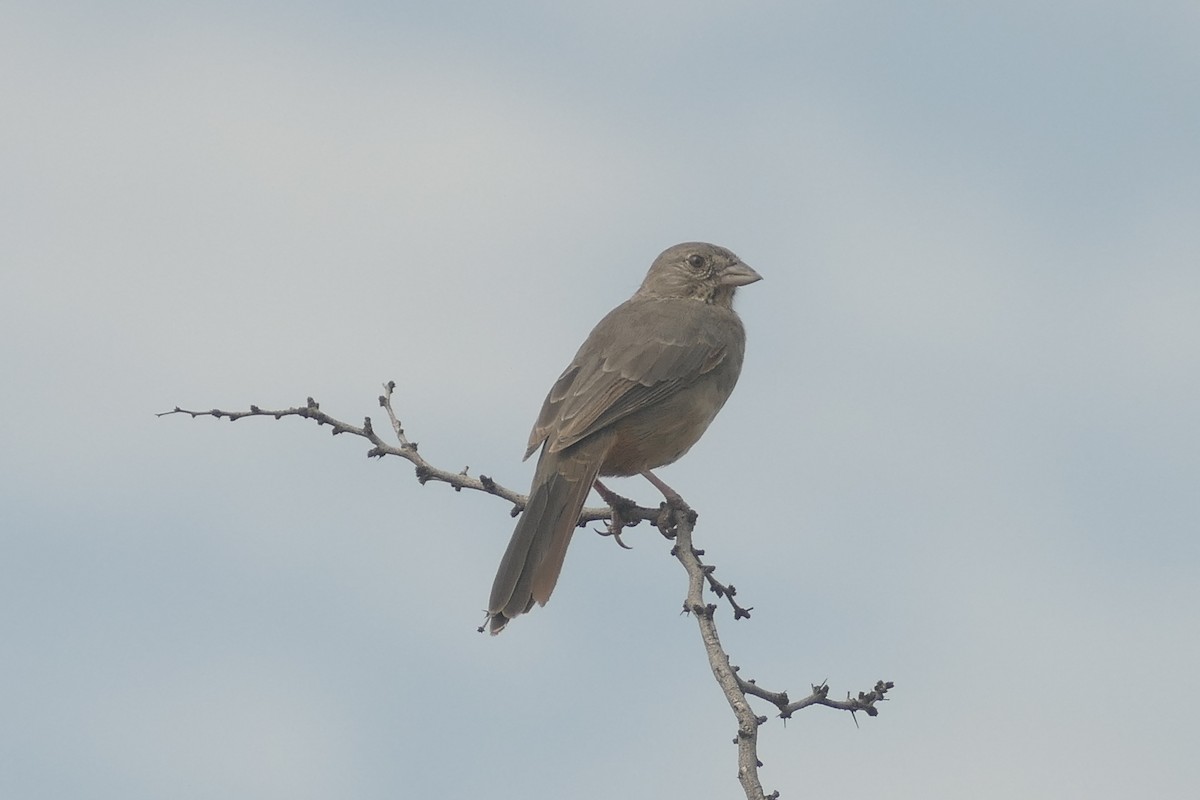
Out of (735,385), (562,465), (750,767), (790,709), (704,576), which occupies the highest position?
(735,385)

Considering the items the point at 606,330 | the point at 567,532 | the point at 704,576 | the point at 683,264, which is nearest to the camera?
the point at 704,576

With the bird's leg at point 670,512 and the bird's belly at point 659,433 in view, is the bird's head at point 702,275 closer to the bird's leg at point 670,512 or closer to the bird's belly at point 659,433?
the bird's belly at point 659,433

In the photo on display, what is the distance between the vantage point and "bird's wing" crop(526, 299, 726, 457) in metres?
7.20

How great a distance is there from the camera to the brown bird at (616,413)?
656 cm

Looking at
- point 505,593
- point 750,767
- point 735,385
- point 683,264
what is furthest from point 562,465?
point 750,767

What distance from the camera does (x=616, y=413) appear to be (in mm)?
7199

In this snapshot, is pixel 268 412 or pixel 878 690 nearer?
pixel 878 690

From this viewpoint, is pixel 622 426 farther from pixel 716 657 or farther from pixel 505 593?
pixel 716 657

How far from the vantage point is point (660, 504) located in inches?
277

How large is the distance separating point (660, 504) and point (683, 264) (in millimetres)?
2366

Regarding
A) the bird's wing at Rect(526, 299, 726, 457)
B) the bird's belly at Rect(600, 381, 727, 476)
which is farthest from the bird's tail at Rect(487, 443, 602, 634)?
the bird's belly at Rect(600, 381, 727, 476)

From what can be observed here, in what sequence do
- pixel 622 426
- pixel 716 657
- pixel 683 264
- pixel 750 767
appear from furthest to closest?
1. pixel 683 264
2. pixel 622 426
3. pixel 716 657
4. pixel 750 767

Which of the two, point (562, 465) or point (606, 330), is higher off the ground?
point (606, 330)

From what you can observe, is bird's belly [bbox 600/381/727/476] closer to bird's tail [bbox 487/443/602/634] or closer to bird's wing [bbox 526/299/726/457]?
bird's wing [bbox 526/299/726/457]
